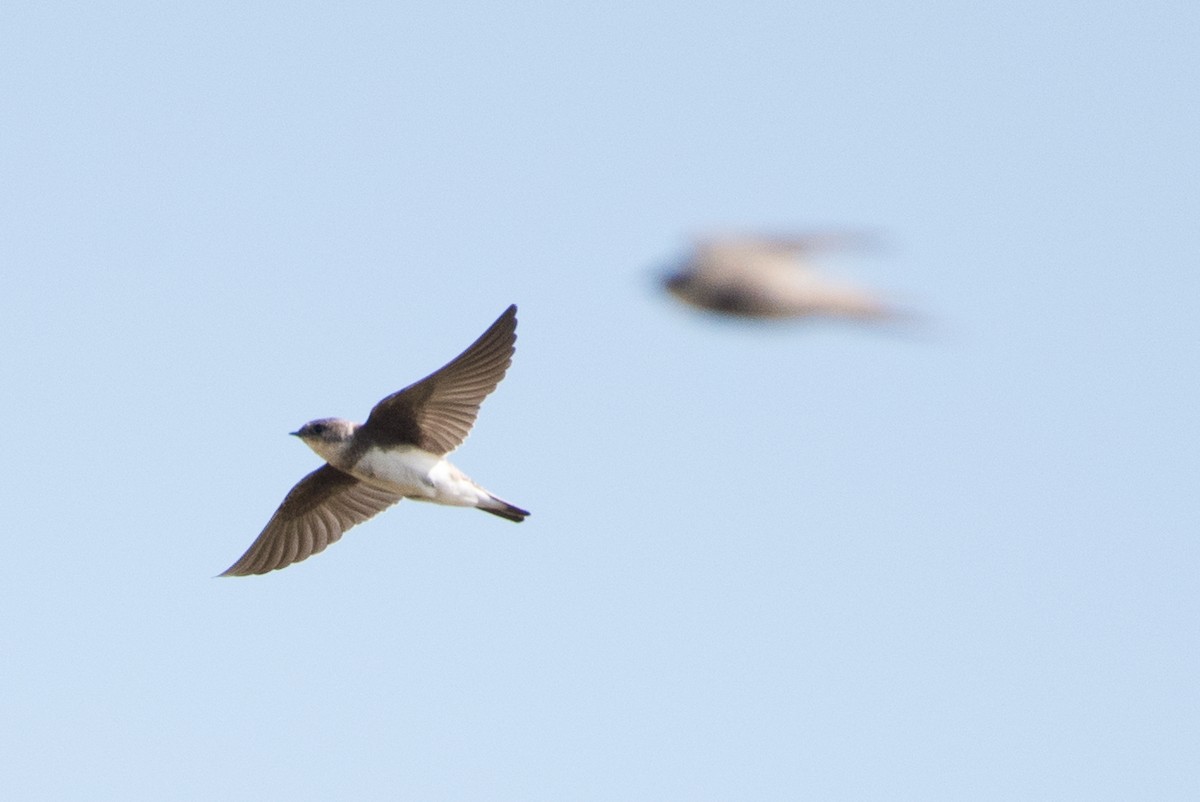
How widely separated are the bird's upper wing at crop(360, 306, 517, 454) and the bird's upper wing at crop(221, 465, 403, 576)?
2.30 feet

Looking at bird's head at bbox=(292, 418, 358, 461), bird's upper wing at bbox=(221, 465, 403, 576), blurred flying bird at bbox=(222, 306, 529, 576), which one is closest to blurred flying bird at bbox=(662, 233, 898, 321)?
blurred flying bird at bbox=(222, 306, 529, 576)

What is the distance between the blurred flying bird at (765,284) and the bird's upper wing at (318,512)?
18.8ft

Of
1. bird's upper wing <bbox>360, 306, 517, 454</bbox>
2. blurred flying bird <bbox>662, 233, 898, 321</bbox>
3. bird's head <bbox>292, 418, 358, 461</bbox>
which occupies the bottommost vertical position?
blurred flying bird <bbox>662, 233, 898, 321</bbox>

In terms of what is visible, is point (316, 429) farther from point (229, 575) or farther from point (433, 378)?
point (229, 575)

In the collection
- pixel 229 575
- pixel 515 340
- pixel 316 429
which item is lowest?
pixel 229 575

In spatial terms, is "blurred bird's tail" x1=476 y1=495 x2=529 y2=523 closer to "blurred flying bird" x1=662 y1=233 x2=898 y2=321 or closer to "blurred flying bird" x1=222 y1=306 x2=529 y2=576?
"blurred flying bird" x1=222 y1=306 x2=529 y2=576

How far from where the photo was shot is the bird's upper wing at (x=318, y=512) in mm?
9930

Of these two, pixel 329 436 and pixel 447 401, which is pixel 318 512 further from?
pixel 447 401

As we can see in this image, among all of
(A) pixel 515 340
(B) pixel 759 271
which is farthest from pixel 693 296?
(A) pixel 515 340

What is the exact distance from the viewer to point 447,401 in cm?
914

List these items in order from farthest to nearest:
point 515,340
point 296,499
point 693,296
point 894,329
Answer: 1. point 296,499
2. point 515,340
3. point 693,296
4. point 894,329

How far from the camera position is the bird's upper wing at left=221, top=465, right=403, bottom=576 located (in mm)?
9930

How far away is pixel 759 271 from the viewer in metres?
4.26

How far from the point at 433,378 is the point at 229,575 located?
199cm
